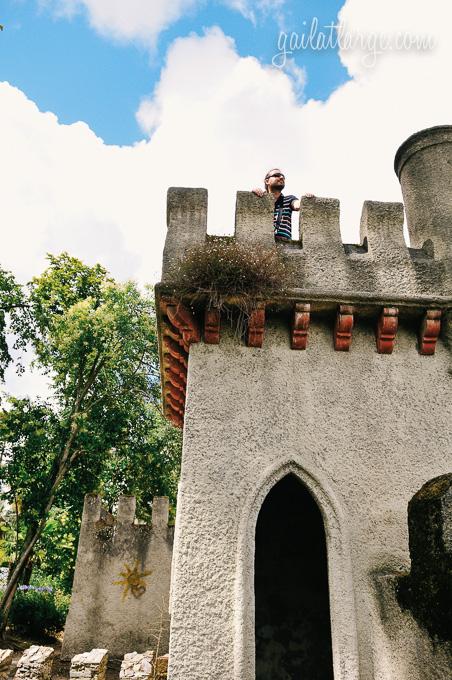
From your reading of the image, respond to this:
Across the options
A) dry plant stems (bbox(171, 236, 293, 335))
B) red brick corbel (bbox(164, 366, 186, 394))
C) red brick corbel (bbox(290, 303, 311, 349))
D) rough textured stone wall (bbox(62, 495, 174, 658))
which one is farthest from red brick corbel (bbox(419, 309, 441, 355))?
rough textured stone wall (bbox(62, 495, 174, 658))

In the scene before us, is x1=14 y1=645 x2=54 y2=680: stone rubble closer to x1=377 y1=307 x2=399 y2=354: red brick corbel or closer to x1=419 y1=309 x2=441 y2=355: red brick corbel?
x1=377 y1=307 x2=399 y2=354: red brick corbel

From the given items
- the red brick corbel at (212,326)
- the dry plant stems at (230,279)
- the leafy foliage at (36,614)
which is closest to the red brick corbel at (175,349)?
the red brick corbel at (212,326)

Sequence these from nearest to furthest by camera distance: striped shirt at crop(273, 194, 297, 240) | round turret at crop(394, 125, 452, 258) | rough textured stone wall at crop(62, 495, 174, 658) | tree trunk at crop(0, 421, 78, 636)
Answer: round turret at crop(394, 125, 452, 258) < striped shirt at crop(273, 194, 297, 240) < rough textured stone wall at crop(62, 495, 174, 658) < tree trunk at crop(0, 421, 78, 636)

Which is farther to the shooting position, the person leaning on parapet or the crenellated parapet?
the person leaning on parapet

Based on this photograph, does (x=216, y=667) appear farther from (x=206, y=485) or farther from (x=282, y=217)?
(x=282, y=217)

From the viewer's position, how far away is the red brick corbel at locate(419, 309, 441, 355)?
4801 mm

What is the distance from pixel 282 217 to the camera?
18.7 ft

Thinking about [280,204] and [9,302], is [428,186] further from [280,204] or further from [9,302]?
[9,302]

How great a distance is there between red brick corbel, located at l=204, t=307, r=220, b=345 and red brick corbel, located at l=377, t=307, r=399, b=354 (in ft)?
5.16

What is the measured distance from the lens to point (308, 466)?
14.2 feet

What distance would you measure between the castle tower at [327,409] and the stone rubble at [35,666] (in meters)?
4.33

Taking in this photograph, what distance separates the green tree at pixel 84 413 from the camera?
50.2ft

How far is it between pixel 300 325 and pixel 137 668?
19.7 feet

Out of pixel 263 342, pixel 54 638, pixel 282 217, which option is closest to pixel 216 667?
pixel 263 342
